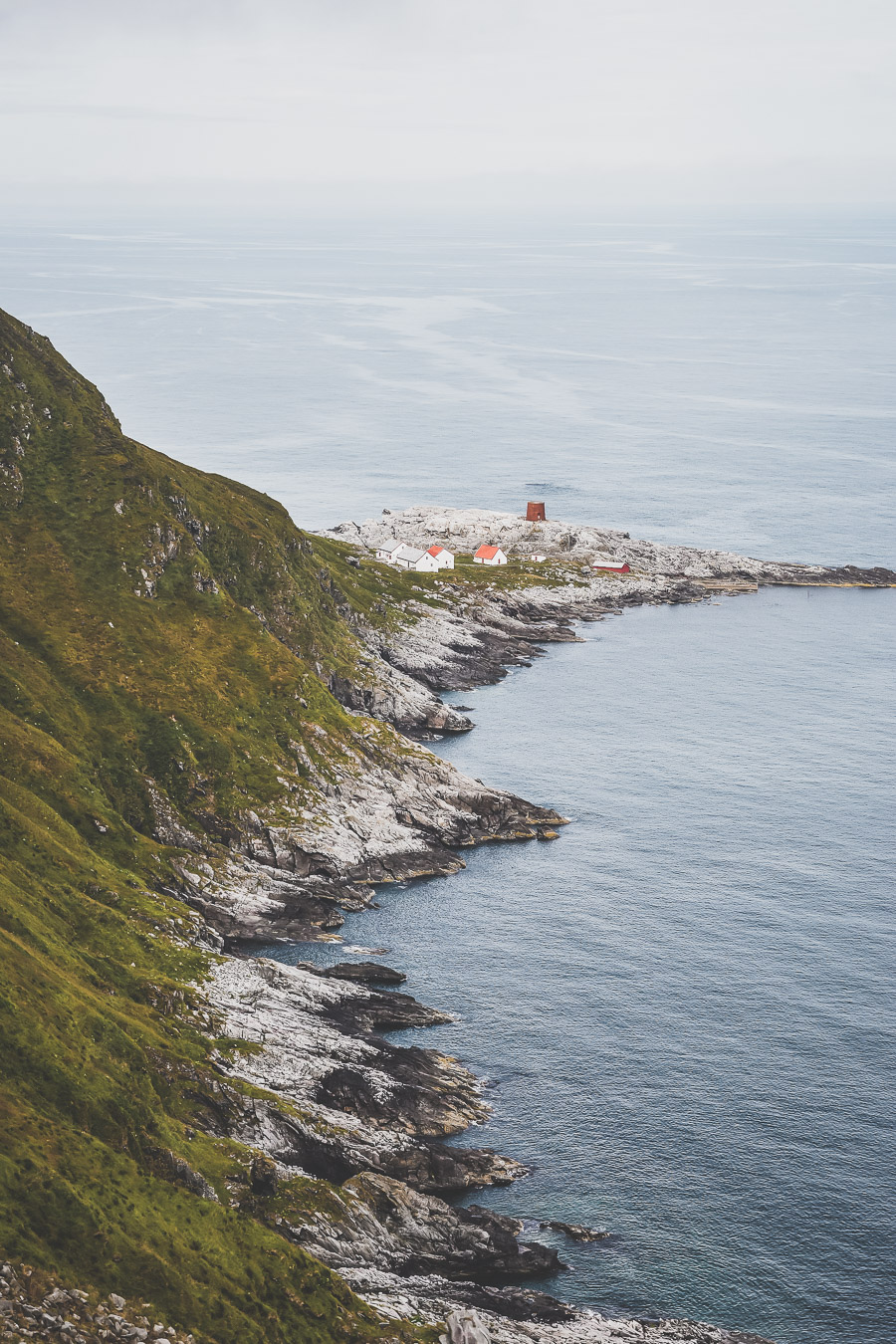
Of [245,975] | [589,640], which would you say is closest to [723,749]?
[589,640]

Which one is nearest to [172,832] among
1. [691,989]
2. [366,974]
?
[366,974]

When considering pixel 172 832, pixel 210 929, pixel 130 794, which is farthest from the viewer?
pixel 172 832

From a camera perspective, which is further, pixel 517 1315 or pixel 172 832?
pixel 172 832

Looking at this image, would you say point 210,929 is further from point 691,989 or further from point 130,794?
point 691,989

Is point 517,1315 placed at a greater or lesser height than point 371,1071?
lesser

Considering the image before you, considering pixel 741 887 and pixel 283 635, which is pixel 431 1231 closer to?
pixel 741 887

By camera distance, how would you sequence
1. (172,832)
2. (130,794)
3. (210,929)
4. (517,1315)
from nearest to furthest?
1. (517,1315)
2. (210,929)
3. (130,794)
4. (172,832)
